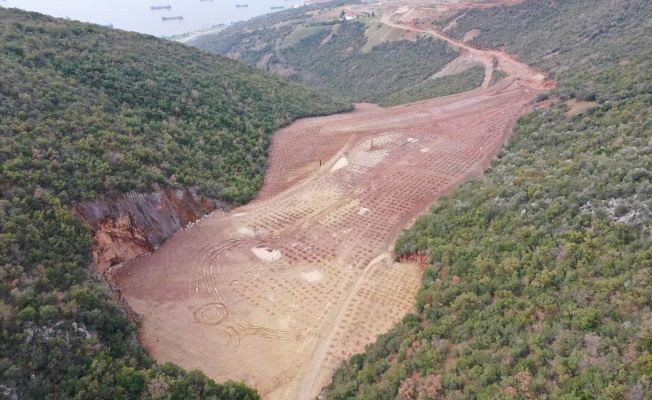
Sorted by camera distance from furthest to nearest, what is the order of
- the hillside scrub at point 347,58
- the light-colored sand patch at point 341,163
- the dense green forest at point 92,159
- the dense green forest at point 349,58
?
the hillside scrub at point 347,58 < the dense green forest at point 349,58 < the light-colored sand patch at point 341,163 < the dense green forest at point 92,159

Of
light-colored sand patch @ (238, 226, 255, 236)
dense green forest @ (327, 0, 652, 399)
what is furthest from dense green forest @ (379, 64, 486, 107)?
light-colored sand patch @ (238, 226, 255, 236)

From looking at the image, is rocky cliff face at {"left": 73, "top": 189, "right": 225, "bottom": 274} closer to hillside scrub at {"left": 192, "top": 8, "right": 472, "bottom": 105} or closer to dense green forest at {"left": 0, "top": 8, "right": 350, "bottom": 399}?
dense green forest at {"left": 0, "top": 8, "right": 350, "bottom": 399}

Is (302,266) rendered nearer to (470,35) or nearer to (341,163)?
(341,163)

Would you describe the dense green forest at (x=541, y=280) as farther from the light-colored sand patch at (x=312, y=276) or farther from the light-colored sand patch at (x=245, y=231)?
the light-colored sand patch at (x=245, y=231)

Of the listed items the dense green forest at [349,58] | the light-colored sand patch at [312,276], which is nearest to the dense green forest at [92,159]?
the light-colored sand patch at [312,276]

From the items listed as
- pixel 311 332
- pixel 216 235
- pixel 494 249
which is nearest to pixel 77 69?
pixel 216 235

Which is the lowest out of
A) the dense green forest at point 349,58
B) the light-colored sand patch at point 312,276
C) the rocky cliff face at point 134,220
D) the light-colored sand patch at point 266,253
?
the light-colored sand patch at point 312,276

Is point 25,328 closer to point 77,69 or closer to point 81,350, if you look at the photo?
point 81,350
